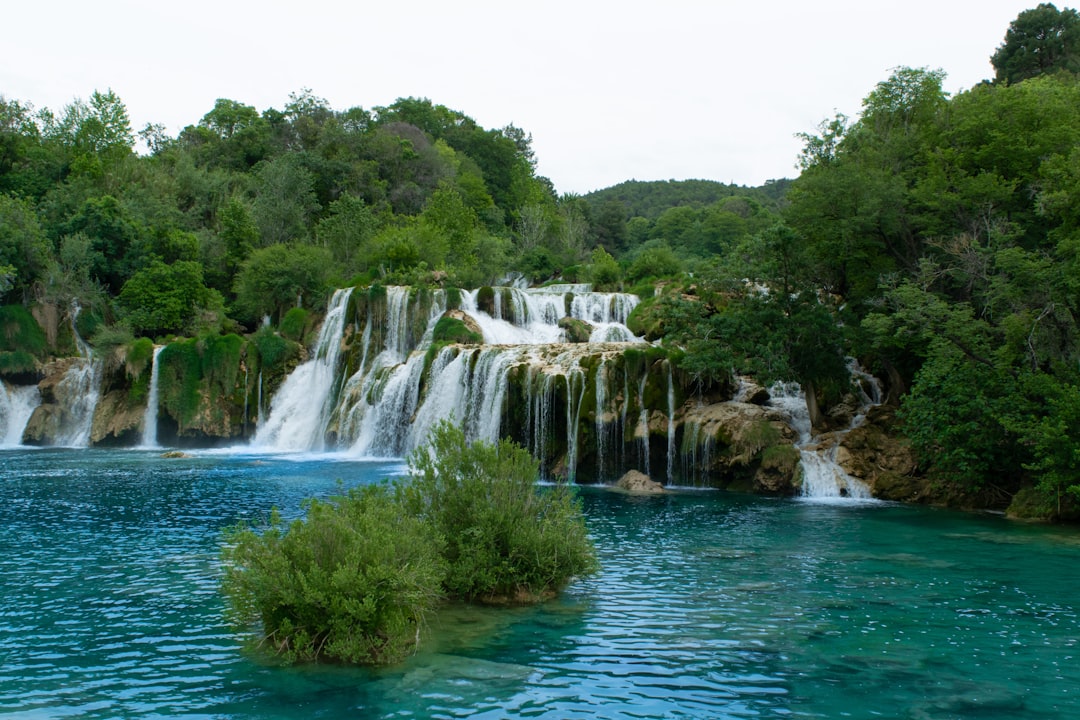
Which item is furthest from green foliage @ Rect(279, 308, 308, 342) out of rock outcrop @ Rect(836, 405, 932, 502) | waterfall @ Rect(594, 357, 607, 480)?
rock outcrop @ Rect(836, 405, 932, 502)

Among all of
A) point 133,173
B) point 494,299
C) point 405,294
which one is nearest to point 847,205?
point 494,299

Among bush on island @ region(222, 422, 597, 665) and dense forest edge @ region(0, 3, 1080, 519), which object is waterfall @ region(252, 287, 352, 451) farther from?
bush on island @ region(222, 422, 597, 665)

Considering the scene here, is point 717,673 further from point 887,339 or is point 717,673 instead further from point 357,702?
point 887,339

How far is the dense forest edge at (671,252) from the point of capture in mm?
20562

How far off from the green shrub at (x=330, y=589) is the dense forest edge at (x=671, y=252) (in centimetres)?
1494

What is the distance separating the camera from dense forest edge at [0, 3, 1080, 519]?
67.5ft

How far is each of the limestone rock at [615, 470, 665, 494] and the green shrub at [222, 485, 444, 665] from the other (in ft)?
49.1

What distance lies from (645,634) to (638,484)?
46.2ft

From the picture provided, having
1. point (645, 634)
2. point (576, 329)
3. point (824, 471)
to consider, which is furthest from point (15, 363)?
point (645, 634)

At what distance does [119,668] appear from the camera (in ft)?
30.6

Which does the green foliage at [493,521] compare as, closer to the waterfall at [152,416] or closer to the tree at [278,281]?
the waterfall at [152,416]

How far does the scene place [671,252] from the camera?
49094 mm

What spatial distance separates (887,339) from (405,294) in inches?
870

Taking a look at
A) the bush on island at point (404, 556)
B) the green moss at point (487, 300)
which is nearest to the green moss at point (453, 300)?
the green moss at point (487, 300)
